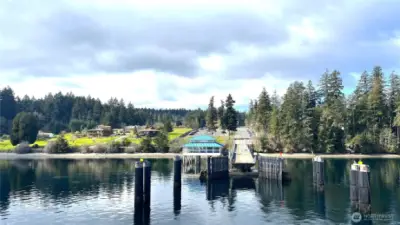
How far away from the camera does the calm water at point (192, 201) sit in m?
38.8

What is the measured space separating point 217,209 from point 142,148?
83.6m

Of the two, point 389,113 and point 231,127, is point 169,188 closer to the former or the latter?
point 231,127

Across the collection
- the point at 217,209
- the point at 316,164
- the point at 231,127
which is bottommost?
the point at 217,209

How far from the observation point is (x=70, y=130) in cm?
18675

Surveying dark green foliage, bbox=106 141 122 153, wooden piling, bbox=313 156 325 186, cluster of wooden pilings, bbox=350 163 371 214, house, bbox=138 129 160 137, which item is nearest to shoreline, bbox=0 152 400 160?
dark green foliage, bbox=106 141 122 153

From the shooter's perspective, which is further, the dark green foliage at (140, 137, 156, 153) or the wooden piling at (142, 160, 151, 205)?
the dark green foliage at (140, 137, 156, 153)

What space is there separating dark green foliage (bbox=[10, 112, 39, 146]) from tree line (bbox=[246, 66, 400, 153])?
3433 inches

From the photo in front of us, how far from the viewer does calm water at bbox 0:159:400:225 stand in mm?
38781

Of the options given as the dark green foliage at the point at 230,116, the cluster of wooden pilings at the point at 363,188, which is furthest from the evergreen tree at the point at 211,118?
the cluster of wooden pilings at the point at 363,188

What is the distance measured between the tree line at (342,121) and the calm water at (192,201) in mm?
45353

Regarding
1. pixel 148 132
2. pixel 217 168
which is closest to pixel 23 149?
pixel 148 132

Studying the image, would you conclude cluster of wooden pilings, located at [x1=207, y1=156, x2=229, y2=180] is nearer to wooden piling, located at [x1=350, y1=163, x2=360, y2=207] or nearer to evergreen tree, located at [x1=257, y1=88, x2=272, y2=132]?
wooden piling, located at [x1=350, y1=163, x2=360, y2=207]

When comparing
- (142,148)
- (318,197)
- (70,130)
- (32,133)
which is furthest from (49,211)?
(70,130)

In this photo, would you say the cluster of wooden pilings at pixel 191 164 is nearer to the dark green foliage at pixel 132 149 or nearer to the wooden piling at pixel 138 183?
the wooden piling at pixel 138 183
